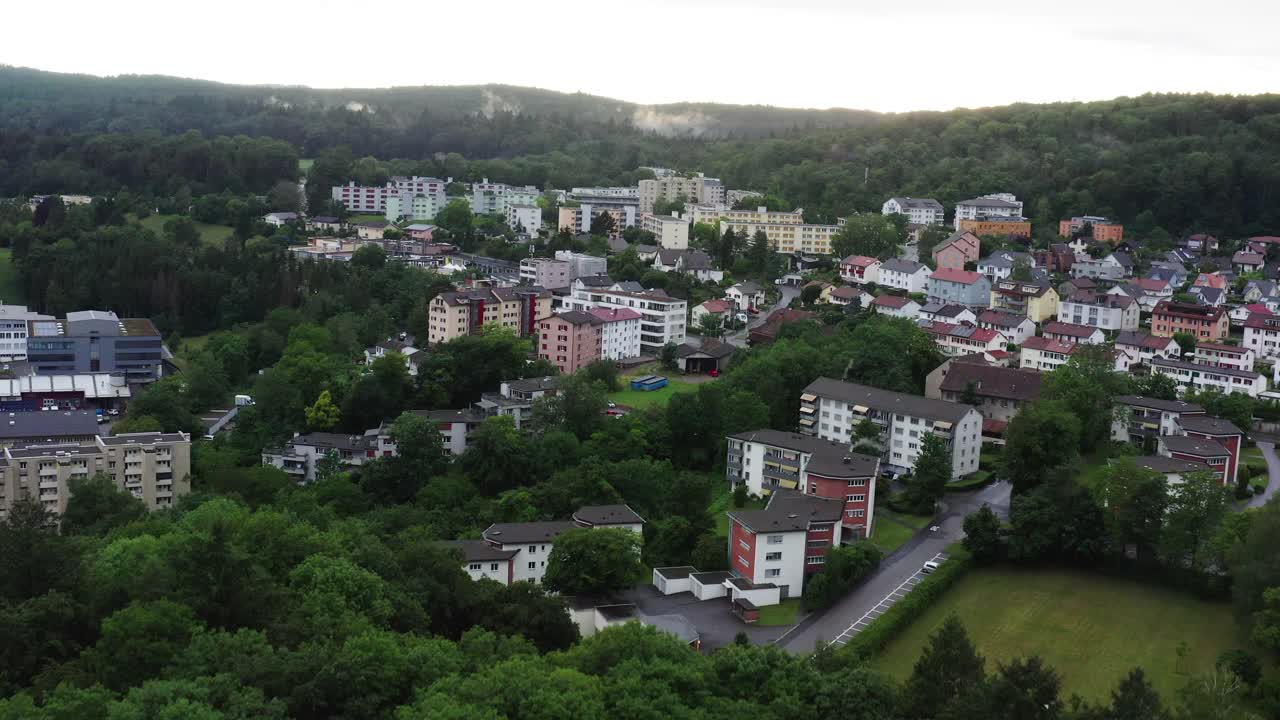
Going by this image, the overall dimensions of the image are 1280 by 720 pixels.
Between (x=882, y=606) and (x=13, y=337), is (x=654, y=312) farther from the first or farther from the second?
(x=13, y=337)

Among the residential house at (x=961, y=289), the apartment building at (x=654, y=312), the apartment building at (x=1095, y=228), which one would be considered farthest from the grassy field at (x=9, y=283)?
the apartment building at (x=1095, y=228)

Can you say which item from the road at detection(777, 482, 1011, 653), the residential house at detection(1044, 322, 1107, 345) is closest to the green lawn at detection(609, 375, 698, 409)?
the road at detection(777, 482, 1011, 653)

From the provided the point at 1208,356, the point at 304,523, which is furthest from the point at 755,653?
the point at 1208,356

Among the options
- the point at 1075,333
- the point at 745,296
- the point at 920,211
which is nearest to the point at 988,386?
the point at 1075,333

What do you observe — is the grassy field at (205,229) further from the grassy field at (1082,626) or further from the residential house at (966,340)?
the grassy field at (1082,626)

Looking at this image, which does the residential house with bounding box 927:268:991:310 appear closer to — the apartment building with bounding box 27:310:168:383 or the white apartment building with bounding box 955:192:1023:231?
the white apartment building with bounding box 955:192:1023:231
